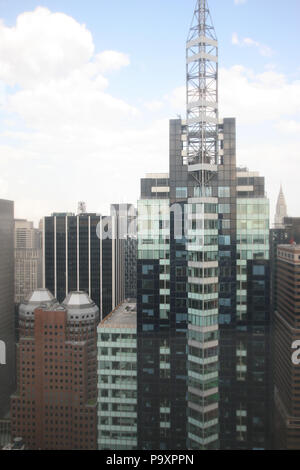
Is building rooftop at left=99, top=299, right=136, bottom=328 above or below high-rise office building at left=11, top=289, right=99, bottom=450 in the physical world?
above

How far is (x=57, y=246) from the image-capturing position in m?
12.5

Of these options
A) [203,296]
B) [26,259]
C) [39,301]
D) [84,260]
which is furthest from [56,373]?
[203,296]

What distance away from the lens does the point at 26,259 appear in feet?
31.9

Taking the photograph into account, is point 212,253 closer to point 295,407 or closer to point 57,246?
point 295,407

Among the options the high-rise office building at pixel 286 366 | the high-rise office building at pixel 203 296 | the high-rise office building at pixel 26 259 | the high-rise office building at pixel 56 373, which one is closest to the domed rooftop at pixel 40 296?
the high-rise office building at pixel 56 373

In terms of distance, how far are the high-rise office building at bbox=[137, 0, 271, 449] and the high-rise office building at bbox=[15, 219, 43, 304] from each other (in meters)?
2.74

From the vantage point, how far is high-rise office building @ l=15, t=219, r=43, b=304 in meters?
7.54

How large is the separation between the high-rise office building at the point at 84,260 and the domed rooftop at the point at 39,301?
33 cm

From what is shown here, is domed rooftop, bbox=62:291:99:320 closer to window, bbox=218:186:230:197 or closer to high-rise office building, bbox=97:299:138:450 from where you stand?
high-rise office building, bbox=97:299:138:450

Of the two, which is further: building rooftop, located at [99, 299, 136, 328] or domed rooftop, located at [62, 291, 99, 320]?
domed rooftop, located at [62, 291, 99, 320]

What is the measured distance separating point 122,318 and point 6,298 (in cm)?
348

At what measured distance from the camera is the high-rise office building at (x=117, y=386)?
6762 mm

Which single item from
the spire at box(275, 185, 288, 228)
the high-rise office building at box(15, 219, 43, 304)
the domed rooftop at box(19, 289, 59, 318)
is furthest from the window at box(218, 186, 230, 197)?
the domed rooftop at box(19, 289, 59, 318)

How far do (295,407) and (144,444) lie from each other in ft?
10.8
